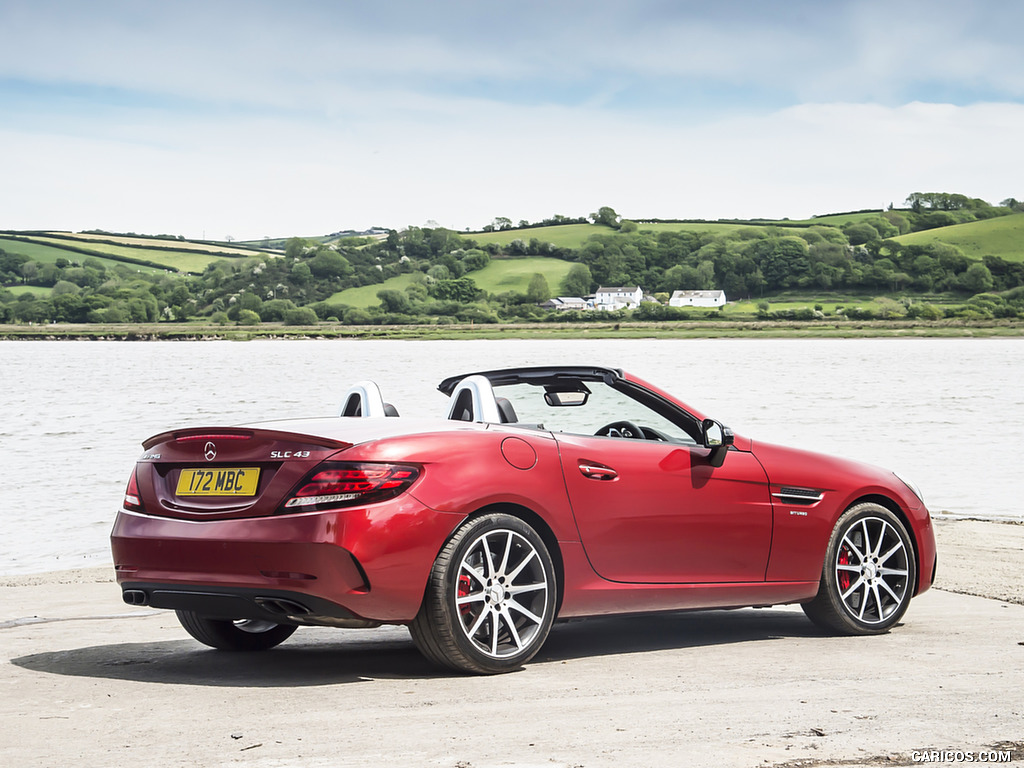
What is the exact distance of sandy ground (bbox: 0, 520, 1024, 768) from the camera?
14.3 feet

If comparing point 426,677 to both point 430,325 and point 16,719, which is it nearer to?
point 16,719

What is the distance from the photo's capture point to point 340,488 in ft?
17.3

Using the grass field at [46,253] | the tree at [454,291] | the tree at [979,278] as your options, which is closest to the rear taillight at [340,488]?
the tree at [454,291]

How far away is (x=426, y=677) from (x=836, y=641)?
2.53 metres

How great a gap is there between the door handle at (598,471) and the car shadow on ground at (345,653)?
0.72 m

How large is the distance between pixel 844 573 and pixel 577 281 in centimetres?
17080

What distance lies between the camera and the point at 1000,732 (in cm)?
462

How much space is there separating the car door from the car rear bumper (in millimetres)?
830

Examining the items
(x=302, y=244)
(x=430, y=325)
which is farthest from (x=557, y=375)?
(x=302, y=244)

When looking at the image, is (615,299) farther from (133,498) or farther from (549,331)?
(133,498)

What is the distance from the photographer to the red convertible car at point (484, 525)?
17.3 feet

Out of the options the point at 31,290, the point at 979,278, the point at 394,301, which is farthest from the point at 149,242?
the point at 979,278

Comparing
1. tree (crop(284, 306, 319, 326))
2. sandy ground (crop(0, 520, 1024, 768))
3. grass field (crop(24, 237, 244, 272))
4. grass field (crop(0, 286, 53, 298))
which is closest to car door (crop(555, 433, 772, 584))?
sandy ground (crop(0, 520, 1024, 768))

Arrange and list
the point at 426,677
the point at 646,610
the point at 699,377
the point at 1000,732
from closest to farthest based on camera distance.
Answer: the point at 1000,732
the point at 426,677
the point at 646,610
the point at 699,377
